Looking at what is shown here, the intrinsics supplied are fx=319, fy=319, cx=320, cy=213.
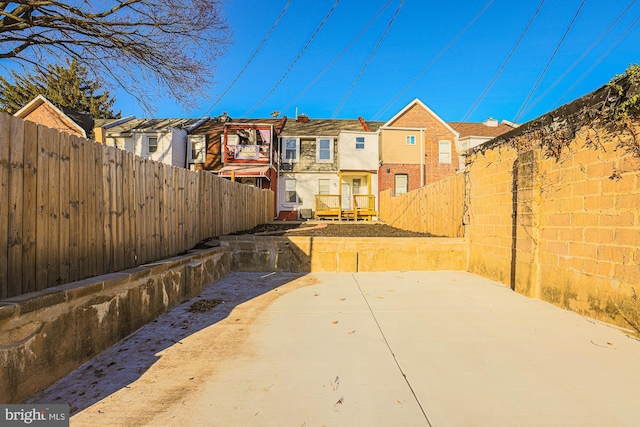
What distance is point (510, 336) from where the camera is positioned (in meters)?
3.48

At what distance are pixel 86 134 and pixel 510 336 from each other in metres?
27.8

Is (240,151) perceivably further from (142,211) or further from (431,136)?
(142,211)

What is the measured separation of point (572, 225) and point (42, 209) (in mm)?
6082

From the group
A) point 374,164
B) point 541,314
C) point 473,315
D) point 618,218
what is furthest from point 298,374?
point 374,164

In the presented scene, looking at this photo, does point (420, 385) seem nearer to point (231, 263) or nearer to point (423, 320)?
point (423, 320)

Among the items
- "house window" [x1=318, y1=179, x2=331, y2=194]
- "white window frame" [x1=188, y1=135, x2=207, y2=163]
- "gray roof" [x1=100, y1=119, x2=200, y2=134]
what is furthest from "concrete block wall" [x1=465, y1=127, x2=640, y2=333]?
"gray roof" [x1=100, y1=119, x2=200, y2=134]

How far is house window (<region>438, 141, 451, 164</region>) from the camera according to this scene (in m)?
24.3

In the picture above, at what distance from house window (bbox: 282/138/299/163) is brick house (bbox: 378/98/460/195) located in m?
6.37

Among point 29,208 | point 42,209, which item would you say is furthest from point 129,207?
point 29,208

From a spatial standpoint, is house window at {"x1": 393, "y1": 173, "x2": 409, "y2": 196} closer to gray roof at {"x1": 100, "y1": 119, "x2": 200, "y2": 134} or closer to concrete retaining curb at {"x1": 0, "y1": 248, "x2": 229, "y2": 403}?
gray roof at {"x1": 100, "y1": 119, "x2": 200, "y2": 134}

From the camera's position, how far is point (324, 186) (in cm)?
2370

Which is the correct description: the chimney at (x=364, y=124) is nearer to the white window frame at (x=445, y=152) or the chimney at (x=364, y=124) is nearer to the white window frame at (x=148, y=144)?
the white window frame at (x=445, y=152)

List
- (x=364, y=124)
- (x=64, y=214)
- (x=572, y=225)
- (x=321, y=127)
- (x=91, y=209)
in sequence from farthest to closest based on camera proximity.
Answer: (x=364, y=124), (x=321, y=127), (x=572, y=225), (x=91, y=209), (x=64, y=214)

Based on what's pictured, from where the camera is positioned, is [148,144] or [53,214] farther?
[148,144]
